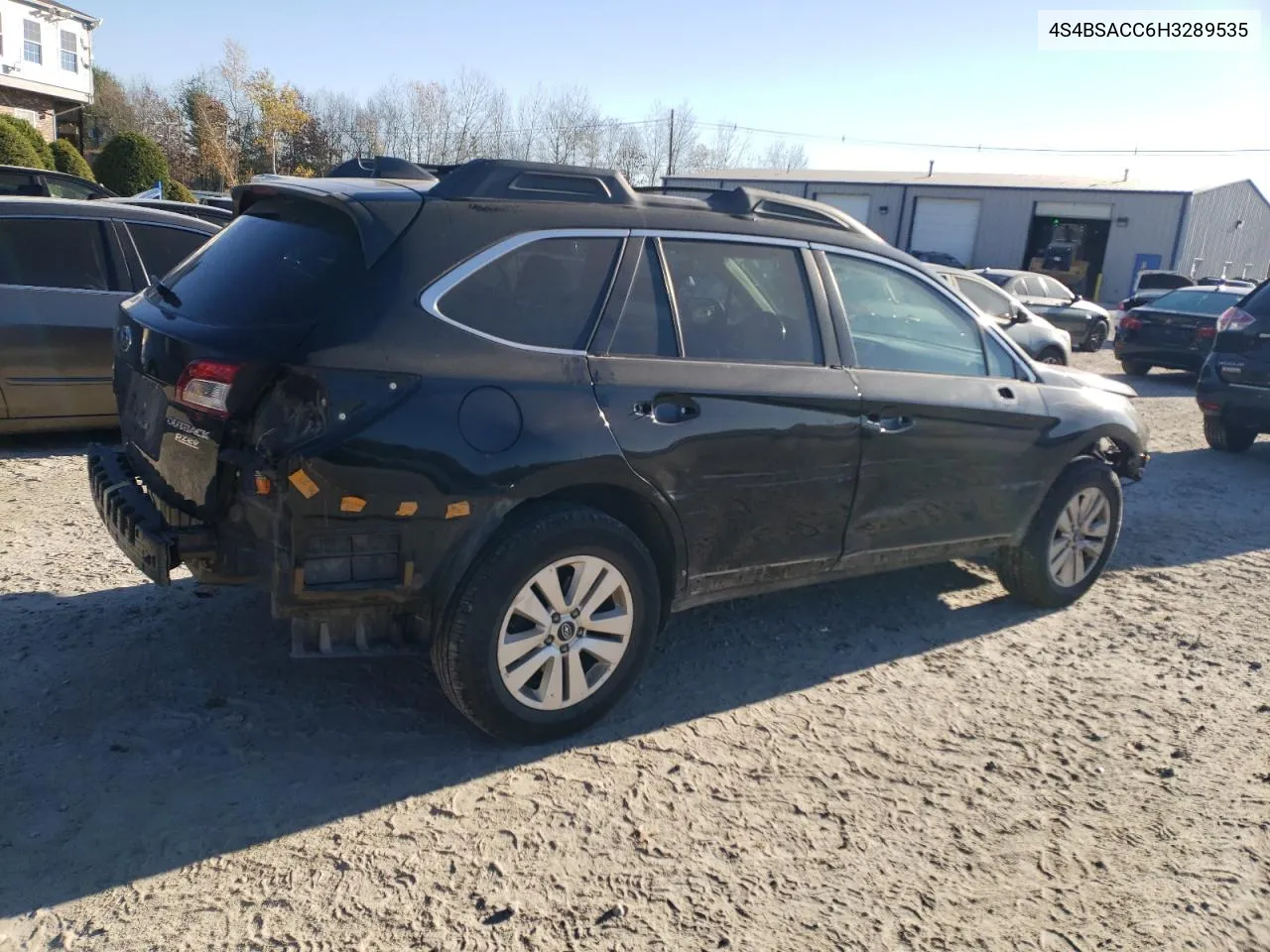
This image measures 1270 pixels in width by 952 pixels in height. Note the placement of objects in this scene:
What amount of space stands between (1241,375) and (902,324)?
633 centimetres

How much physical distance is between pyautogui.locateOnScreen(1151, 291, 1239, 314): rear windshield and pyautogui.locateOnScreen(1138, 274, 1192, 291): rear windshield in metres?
17.1

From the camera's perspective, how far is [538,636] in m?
3.46

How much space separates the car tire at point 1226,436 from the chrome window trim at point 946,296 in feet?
19.2

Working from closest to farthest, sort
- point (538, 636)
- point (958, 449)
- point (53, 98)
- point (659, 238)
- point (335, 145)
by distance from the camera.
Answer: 1. point (538, 636)
2. point (659, 238)
3. point (958, 449)
4. point (53, 98)
5. point (335, 145)

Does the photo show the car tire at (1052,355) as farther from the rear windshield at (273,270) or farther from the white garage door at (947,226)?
the white garage door at (947,226)

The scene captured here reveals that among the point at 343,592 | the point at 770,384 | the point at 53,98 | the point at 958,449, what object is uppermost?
the point at 53,98

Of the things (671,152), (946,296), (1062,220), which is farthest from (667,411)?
(671,152)

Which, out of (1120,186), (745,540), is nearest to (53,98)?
(1120,186)

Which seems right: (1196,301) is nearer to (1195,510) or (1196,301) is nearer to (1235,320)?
(1235,320)

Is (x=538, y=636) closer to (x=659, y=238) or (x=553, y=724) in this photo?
(x=553, y=724)

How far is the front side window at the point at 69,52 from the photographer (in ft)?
136

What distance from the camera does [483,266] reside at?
3367 millimetres

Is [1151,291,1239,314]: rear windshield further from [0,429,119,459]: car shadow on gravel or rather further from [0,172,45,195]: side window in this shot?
[0,172,45,195]: side window

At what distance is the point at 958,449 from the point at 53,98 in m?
47.3
